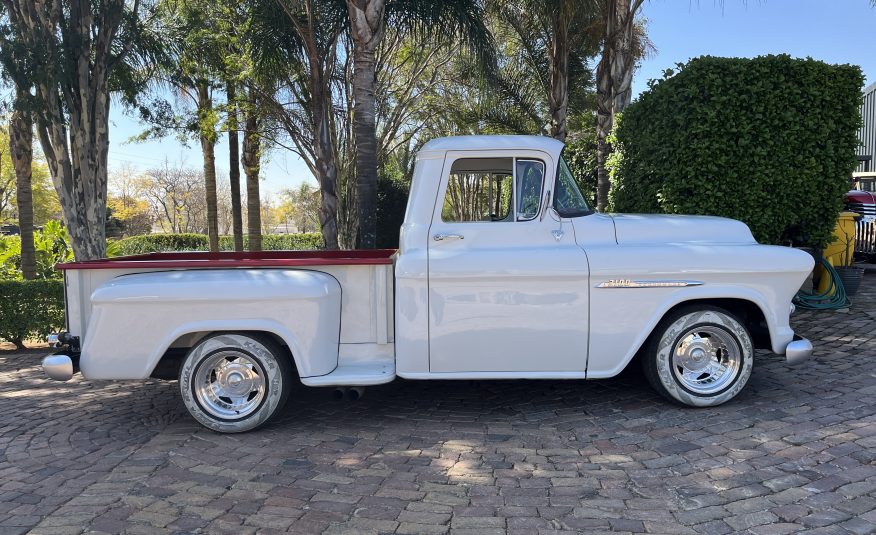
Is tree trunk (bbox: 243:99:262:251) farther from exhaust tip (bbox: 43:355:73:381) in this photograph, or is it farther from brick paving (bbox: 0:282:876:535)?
exhaust tip (bbox: 43:355:73:381)

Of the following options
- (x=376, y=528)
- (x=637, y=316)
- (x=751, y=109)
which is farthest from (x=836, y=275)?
(x=376, y=528)

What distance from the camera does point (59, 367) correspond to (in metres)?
4.12

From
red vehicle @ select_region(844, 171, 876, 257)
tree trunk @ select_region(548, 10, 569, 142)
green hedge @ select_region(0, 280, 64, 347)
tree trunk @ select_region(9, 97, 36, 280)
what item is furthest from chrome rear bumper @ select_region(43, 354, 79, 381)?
red vehicle @ select_region(844, 171, 876, 257)

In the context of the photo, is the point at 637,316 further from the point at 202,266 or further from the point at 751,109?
the point at 751,109

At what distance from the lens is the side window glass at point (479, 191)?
450 centimetres

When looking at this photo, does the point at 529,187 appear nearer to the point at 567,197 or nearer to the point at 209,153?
the point at 567,197

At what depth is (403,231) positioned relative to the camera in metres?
4.47

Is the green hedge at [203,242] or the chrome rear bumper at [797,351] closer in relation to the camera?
the chrome rear bumper at [797,351]

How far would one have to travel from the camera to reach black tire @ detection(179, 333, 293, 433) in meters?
4.20

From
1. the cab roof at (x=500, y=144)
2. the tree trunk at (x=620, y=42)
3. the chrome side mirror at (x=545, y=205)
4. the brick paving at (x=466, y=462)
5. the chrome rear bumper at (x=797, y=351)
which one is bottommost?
the brick paving at (x=466, y=462)

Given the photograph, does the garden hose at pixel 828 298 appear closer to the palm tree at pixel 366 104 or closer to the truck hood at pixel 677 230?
the truck hood at pixel 677 230

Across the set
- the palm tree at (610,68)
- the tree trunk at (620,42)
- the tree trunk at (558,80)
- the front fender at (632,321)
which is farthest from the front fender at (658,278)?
the tree trunk at (558,80)

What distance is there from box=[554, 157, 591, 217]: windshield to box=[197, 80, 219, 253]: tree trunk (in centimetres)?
1164

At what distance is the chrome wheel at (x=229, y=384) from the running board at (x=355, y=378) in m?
0.40
